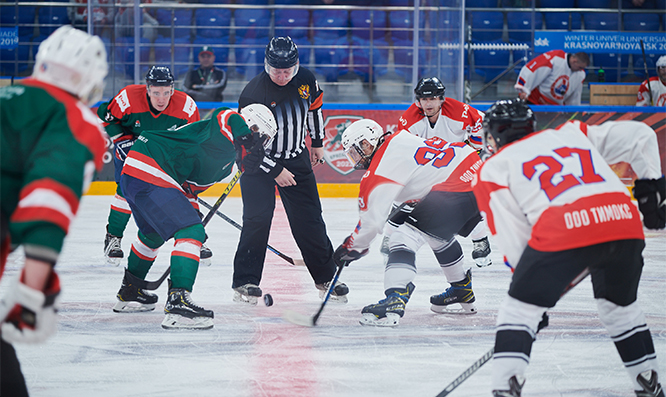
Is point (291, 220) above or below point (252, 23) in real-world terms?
below

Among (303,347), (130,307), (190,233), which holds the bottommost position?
(130,307)

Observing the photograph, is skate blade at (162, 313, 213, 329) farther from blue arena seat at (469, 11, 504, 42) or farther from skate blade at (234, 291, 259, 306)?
blue arena seat at (469, 11, 504, 42)

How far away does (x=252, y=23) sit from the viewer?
790cm

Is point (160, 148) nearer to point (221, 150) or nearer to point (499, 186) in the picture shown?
point (221, 150)

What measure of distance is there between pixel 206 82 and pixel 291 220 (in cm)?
396

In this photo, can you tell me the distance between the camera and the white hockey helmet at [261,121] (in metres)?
3.14

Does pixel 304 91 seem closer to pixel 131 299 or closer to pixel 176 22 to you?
pixel 131 299

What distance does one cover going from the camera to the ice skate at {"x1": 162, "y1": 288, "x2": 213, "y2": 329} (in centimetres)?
278

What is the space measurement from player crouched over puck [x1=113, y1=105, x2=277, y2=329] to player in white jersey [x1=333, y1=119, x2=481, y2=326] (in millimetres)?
488

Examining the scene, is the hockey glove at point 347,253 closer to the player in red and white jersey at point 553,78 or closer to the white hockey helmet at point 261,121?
the white hockey helmet at point 261,121

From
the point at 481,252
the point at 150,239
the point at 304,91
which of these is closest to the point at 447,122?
the point at 481,252

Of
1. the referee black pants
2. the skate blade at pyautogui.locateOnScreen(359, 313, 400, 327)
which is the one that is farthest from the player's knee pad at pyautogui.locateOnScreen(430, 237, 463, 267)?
the referee black pants

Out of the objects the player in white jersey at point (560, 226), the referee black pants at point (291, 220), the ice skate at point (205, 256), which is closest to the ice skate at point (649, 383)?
the player in white jersey at point (560, 226)

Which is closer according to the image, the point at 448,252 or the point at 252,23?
the point at 448,252
